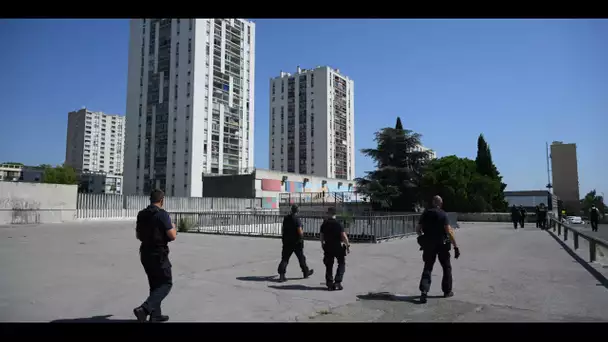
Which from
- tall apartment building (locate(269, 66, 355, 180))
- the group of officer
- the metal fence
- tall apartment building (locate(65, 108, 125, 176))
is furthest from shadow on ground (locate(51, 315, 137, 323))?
tall apartment building (locate(65, 108, 125, 176))

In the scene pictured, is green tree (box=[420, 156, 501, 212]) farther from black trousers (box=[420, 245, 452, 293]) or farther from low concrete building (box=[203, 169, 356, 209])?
black trousers (box=[420, 245, 452, 293])

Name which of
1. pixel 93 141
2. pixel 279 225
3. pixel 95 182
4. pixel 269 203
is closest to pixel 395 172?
pixel 279 225

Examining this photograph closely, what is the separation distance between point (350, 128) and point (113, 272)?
117 metres

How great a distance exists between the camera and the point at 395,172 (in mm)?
36344

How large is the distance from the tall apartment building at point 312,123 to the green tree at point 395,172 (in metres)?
72.5

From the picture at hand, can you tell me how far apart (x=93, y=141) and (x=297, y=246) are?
161858mm

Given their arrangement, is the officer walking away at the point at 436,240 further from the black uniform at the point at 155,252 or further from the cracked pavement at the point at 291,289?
the black uniform at the point at 155,252

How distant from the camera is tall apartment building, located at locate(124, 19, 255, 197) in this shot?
76750 millimetres

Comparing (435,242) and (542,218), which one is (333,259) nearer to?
(435,242)

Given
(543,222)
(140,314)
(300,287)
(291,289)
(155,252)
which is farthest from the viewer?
(543,222)

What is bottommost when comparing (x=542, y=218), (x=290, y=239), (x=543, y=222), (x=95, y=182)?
(x=543, y=222)

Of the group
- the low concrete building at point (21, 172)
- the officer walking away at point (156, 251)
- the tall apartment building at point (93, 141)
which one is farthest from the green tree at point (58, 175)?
the officer walking away at point (156, 251)
